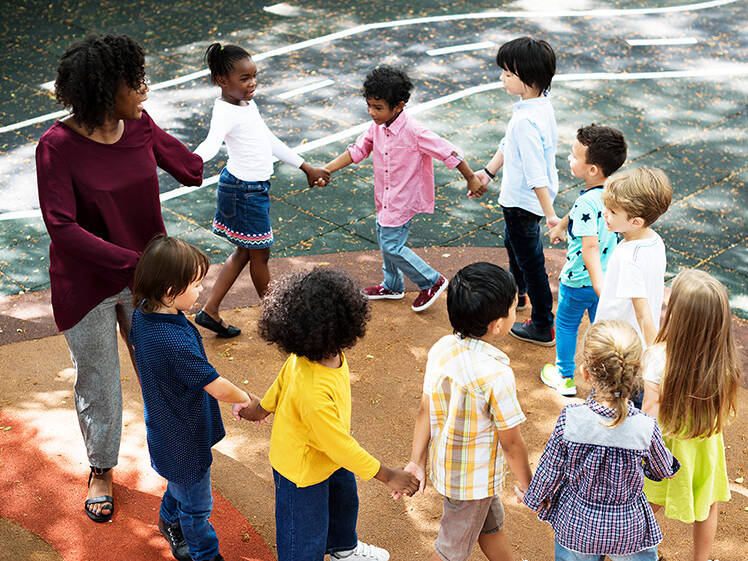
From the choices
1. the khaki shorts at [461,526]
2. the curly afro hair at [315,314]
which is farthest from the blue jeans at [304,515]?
the curly afro hair at [315,314]

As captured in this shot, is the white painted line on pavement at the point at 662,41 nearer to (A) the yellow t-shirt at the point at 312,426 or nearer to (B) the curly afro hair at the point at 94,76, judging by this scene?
(B) the curly afro hair at the point at 94,76

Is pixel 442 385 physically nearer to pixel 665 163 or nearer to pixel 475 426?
pixel 475 426

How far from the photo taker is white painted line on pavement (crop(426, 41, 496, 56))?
11.7m

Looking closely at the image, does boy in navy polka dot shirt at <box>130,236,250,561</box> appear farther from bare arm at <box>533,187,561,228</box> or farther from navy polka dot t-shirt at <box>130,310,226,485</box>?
bare arm at <box>533,187,561,228</box>

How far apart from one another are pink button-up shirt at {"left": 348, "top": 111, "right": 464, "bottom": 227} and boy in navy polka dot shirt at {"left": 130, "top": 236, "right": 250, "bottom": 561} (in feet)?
8.51

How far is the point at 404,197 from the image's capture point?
604cm

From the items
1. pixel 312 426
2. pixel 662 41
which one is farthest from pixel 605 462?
pixel 662 41

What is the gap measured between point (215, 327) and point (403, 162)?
1.69m

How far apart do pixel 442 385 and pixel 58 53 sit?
393 inches

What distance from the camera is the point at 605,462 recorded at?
319 cm

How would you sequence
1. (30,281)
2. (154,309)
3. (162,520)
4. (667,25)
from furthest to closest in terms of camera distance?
(667,25)
(30,281)
(162,520)
(154,309)

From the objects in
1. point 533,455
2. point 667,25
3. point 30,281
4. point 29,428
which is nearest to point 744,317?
point 533,455

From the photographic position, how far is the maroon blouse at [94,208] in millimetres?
3840

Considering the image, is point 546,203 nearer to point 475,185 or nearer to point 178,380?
point 475,185
